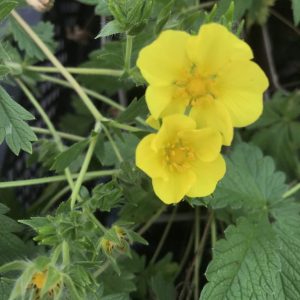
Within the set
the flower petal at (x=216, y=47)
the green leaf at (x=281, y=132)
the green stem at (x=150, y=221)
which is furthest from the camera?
the green leaf at (x=281, y=132)

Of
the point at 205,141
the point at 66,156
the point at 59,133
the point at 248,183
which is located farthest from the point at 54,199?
the point at 205,141

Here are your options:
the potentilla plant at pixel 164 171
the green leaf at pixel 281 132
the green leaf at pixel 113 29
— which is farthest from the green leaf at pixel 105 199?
the green leaf at pixel 281 132

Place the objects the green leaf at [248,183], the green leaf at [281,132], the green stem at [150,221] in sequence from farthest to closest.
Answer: the green leaf at [281,132] → the green stem at [150,221] → the green leaf at [248,183]

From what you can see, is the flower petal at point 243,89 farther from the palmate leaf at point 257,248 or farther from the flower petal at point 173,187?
the palmate leaf at point 257,248

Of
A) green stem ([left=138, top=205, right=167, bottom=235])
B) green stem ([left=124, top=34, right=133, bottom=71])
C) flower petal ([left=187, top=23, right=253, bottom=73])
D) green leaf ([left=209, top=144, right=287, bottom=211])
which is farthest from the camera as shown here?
green stem ([left=138, top=205, right=167, bottom=235])

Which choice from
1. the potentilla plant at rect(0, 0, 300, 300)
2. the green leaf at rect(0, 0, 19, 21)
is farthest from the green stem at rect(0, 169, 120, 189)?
the green leaf at rect(0, 0, 19, 21)

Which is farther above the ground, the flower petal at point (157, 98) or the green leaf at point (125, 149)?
the flower petal at point (157, 98)

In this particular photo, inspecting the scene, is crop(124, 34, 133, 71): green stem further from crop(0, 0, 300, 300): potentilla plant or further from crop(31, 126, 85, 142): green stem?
crop(31, 126, 85, 142): green stem
